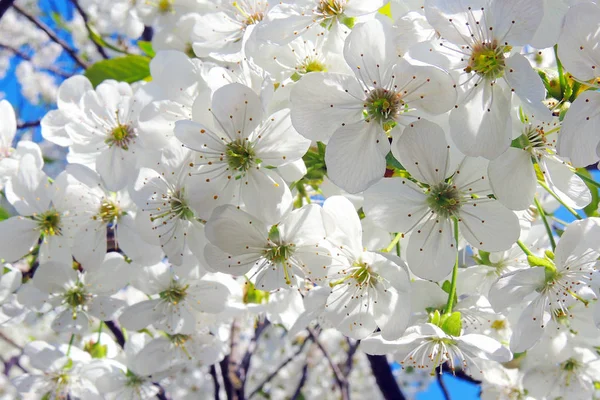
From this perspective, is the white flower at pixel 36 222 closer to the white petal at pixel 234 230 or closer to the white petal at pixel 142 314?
the white petal at pixel 142 314

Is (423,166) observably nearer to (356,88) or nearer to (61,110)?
(356,88)

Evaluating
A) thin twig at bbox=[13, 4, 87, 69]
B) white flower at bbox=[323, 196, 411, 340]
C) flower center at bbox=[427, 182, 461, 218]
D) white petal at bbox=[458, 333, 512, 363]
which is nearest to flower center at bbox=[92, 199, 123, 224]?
white flower at bbox=[323, 196, 411, 340]

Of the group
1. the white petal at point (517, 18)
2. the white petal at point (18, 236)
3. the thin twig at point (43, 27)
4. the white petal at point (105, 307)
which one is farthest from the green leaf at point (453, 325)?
the thin twig at point (43, 27)

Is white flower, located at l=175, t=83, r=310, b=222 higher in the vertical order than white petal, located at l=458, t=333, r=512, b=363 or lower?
higher

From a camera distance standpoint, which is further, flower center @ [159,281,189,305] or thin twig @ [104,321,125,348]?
thin twig @ [104,321,125,348]

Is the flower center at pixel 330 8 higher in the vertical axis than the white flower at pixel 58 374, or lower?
higher

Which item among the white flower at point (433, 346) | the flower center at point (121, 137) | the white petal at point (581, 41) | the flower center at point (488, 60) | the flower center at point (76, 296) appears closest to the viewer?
the white petal at point (581, 41)

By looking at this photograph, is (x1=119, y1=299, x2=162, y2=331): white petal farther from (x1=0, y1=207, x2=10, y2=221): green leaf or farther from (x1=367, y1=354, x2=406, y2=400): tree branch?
(x1=367, y1=354, x2=406, y2=400): tree branch
